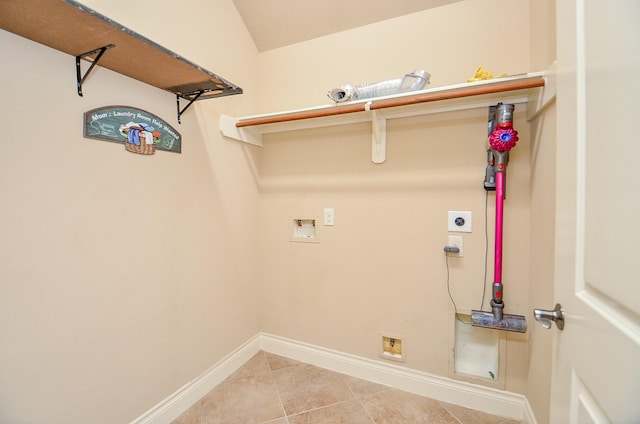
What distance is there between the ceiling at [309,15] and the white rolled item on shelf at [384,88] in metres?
0.52

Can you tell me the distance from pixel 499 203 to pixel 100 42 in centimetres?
190

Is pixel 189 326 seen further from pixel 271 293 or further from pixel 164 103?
pixel 164 103

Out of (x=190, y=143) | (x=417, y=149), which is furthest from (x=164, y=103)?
(x=417, y=149)

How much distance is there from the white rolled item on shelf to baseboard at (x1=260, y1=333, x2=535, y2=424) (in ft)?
5.58

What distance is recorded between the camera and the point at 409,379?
1776 millimetres

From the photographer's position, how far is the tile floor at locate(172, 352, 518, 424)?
155 cm

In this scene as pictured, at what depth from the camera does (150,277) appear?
1451mm

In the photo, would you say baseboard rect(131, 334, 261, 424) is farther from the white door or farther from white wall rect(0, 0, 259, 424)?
the white door

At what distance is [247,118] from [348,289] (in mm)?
1366

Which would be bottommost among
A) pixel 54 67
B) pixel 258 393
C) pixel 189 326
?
pixel 258 393

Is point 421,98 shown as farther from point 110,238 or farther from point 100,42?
point 110,238

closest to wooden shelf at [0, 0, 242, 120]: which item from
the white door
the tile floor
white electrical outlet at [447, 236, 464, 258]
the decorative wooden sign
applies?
the decorative wooden sign

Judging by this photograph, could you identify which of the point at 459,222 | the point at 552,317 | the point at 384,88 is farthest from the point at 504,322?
the point at 384,88

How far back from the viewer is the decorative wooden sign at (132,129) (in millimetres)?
1207
